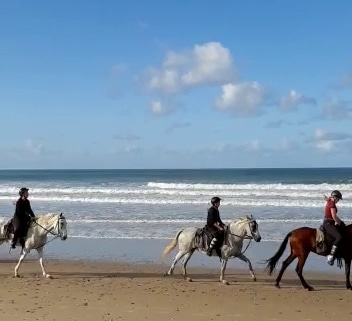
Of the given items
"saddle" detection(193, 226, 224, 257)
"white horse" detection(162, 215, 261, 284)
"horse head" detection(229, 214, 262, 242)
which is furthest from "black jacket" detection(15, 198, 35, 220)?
"horse head" detection(229, 214, 262, 242)

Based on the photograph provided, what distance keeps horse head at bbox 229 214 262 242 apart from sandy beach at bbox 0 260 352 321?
1007 mm

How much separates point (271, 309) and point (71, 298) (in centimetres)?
362

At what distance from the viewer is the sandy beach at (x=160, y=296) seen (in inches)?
349

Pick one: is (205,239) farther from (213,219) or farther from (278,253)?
(278,253)

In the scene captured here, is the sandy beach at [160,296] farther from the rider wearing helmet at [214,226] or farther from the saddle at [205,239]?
the rider wearing helmet at [214,226]

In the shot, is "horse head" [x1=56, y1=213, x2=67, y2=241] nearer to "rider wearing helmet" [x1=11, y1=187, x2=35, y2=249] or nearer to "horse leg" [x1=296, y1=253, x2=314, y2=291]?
"rider wearing helmet" [x1=11, y1=187, x2=35, y2=249]

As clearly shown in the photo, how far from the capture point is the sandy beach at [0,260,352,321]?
8.88 metres

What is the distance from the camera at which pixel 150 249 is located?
15.9 meters

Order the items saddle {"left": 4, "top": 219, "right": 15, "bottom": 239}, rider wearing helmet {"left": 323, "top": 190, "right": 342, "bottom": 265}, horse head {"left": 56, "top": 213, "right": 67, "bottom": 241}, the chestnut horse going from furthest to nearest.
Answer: saddle {"left": 4, "top": 219, "right": 15, "bottom": 239} < horse head {"left": 56, "top": 213, "right": 67, "bottom": 241} < the chestnut horse < rider wearing helmet {"left": 323, "top": 190, "right": 342, "bottom": 265}

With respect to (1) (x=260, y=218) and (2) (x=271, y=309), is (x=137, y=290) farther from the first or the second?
(1) (x=260, y=218)

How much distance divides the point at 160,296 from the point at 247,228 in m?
2.71

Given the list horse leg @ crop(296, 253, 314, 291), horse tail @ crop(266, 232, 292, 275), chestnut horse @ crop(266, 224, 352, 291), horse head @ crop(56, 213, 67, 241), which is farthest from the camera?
horse head @ crop(56, 213, 67, 241)

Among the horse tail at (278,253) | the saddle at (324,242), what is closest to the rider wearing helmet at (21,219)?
the horse tail at (278,253)

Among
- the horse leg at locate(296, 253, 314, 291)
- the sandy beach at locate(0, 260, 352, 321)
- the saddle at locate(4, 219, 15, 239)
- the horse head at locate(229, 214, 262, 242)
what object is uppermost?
the horse head at locate(229, 214, 262, 242)
